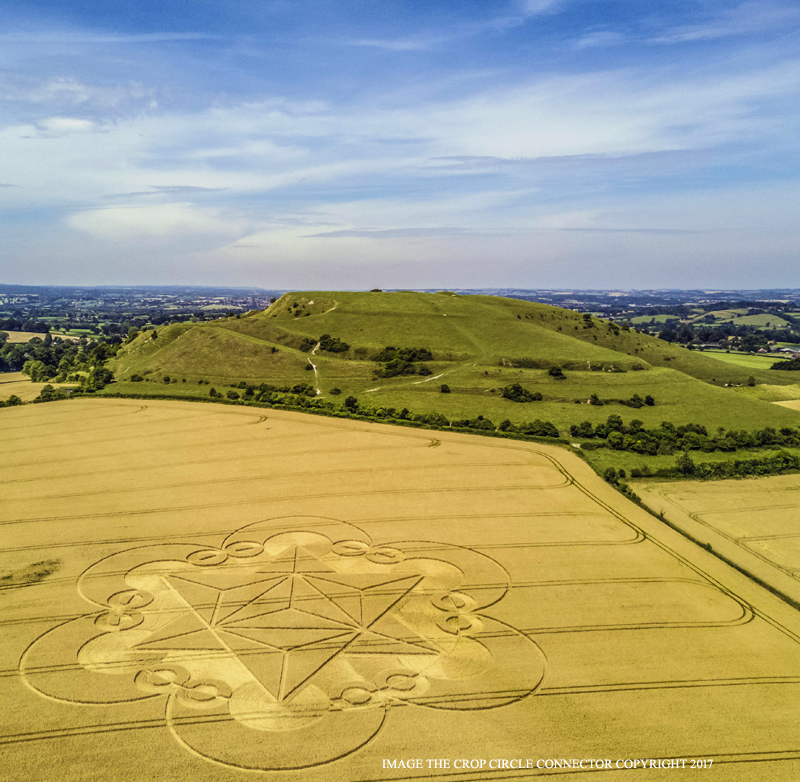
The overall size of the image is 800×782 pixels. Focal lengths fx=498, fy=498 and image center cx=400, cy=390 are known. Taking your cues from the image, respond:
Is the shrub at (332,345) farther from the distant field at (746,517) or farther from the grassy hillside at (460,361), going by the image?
the distant field at (746,517)

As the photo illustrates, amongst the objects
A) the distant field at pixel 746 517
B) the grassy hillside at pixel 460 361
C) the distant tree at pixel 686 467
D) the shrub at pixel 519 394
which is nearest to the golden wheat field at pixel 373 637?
the distant field at pixel 746 517

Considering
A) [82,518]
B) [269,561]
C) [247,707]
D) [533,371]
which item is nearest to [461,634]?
[247,707]

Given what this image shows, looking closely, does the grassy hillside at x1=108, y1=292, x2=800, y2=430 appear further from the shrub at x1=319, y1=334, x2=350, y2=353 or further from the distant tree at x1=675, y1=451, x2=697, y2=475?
the distant tree at x1=675, y1=451, x2=697, y2=475

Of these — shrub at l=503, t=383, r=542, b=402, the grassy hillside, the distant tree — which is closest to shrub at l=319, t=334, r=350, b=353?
the grassy hillside

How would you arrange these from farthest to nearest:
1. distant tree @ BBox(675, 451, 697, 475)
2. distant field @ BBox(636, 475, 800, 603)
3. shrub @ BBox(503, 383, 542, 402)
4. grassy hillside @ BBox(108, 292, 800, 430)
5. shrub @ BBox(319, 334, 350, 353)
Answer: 1. shrub @ BBox(319, 334, 350, 353)
2. shrub @ BBox(503, 383, 542, 402)
3. grassy hillside @ BBox(108, 292, 800, 430)
4. distant tree @ BBox(675, 451, 697, 475)
5. distant field @ BBox(636, 475, 800, 603)

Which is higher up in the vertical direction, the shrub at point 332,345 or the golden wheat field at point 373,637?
the shrub at point 332,345

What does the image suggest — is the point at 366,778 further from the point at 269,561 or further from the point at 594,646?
the point at 269,561

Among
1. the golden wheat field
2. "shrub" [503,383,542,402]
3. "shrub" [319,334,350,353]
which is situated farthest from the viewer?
"shrub" [319,334,350,353]
